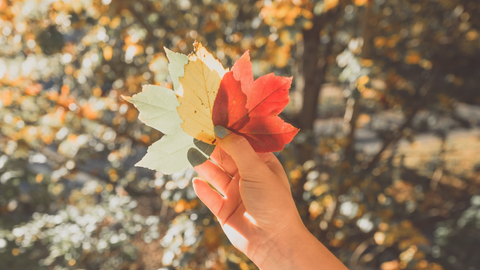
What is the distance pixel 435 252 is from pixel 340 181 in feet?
4.93

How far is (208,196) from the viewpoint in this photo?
94cm

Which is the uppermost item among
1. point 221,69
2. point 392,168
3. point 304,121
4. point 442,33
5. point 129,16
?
point 221,69

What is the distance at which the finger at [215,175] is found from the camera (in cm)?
90

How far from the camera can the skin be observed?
0.70 meters

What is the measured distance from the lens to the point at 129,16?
80.3 inches

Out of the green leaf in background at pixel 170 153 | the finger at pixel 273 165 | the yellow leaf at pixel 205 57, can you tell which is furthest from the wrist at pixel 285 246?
the yellow leaf at pixel 205 57

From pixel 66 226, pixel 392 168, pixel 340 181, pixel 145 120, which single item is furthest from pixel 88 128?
pixel 392 168

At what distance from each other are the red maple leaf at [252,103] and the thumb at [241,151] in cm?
2

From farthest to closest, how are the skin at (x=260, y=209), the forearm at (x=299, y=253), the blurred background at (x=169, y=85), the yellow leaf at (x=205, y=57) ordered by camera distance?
the blurred background at (x=169, y=85) → the forearm at (x=299, y=253) → the skin at (x=260, y=209) → the yellow leaf at (x=205, y=57)

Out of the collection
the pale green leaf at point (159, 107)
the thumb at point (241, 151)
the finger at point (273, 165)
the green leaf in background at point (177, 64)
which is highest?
the green leaf in background at point (177, 64)

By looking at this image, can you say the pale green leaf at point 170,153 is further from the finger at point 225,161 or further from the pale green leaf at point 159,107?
the finger at point 225,161

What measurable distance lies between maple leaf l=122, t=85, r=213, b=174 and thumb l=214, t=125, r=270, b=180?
0.04 m

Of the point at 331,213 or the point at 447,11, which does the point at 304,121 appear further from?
the point at 447,11

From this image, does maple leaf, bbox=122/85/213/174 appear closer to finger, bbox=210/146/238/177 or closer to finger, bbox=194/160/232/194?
finger, bbox=210/146/238/177
